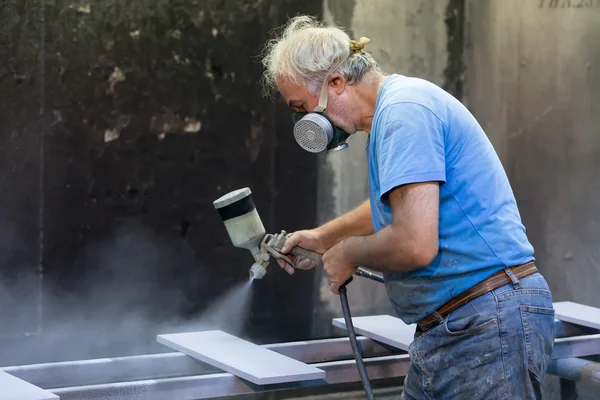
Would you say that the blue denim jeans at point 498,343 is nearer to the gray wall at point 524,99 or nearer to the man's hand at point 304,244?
the man's hand at point 304,244

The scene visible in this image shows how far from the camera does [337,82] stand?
81.9 inches

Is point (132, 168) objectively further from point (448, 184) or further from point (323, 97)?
point (448, 184)

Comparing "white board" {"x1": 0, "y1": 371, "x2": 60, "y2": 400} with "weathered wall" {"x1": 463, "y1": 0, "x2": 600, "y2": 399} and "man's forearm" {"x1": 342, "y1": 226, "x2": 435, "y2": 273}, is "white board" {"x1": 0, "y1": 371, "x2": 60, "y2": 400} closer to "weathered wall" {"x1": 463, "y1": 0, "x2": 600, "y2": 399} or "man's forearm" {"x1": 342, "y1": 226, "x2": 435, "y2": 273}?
"man's forearm" {"x1": 342, "y1": 226, "x2": 435, "y2": 273}

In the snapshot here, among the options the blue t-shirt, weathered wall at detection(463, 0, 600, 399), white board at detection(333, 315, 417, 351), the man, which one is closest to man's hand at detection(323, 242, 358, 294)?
the man

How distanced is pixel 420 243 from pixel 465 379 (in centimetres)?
39

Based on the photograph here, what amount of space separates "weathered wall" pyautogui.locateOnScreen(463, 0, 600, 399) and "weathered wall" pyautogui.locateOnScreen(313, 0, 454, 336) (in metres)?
0.22

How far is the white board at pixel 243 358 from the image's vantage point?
2318mm

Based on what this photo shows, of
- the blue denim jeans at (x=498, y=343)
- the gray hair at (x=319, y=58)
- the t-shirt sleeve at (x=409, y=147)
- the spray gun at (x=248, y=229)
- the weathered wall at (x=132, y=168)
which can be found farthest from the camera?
the weathered wall at (x=132, y=168)

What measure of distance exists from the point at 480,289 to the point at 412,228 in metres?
0.27

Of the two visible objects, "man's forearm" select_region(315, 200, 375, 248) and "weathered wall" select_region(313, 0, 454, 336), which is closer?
"man's forearm" select_region(315, 200, 375, 248)

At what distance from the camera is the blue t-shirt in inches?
72.7

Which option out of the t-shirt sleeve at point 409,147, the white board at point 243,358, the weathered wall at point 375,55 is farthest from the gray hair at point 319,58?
the weathered wall at point 375,55

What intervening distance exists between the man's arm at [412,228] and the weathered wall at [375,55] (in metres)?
2.85

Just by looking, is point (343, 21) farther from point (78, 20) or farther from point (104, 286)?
point (104, 286)
